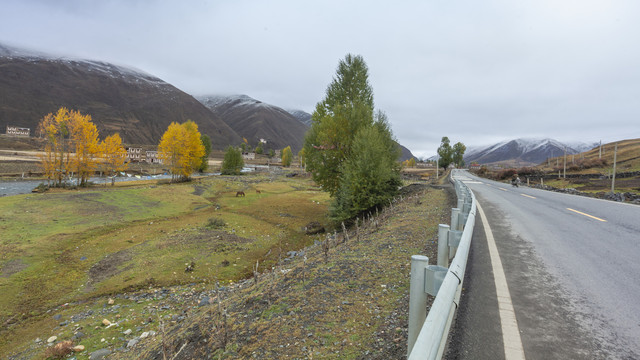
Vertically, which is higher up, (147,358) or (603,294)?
(603,294)

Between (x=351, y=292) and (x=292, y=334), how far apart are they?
146cm

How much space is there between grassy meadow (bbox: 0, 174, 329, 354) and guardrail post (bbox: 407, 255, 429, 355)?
11342 mm

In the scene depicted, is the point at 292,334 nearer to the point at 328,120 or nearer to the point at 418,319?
the point at 418,319

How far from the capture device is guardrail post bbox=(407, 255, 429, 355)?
7.87 ft

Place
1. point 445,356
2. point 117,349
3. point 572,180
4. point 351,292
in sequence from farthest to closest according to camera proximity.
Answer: point 572,180, point 117,349, point 351,292, point 445,356

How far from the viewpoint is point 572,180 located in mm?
45906

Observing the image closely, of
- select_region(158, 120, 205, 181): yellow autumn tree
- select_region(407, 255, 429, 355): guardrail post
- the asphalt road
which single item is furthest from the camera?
select_region(158, 120, 205, 181): yellow autumn tree

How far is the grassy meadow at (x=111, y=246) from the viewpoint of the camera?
1019 centimetres

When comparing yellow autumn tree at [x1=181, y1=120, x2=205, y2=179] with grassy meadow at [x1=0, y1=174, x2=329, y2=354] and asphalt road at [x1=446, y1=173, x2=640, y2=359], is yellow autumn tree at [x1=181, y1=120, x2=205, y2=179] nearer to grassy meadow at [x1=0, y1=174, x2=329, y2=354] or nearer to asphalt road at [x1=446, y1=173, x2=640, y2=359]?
grassy meadow at [x1=0, y1=174, x2=329, y2=354]

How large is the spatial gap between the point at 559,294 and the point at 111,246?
1968 cm

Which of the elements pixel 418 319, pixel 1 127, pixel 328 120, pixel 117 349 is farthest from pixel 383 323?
pixel 1 127

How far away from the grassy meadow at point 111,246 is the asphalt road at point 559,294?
10.8 meters

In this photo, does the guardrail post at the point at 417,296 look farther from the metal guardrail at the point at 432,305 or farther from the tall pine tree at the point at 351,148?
the tall pine tree at the point at 351,148

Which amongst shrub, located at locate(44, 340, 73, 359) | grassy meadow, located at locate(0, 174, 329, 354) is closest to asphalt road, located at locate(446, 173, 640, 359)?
shrub, located at locate(44, 340, 73, 359)
